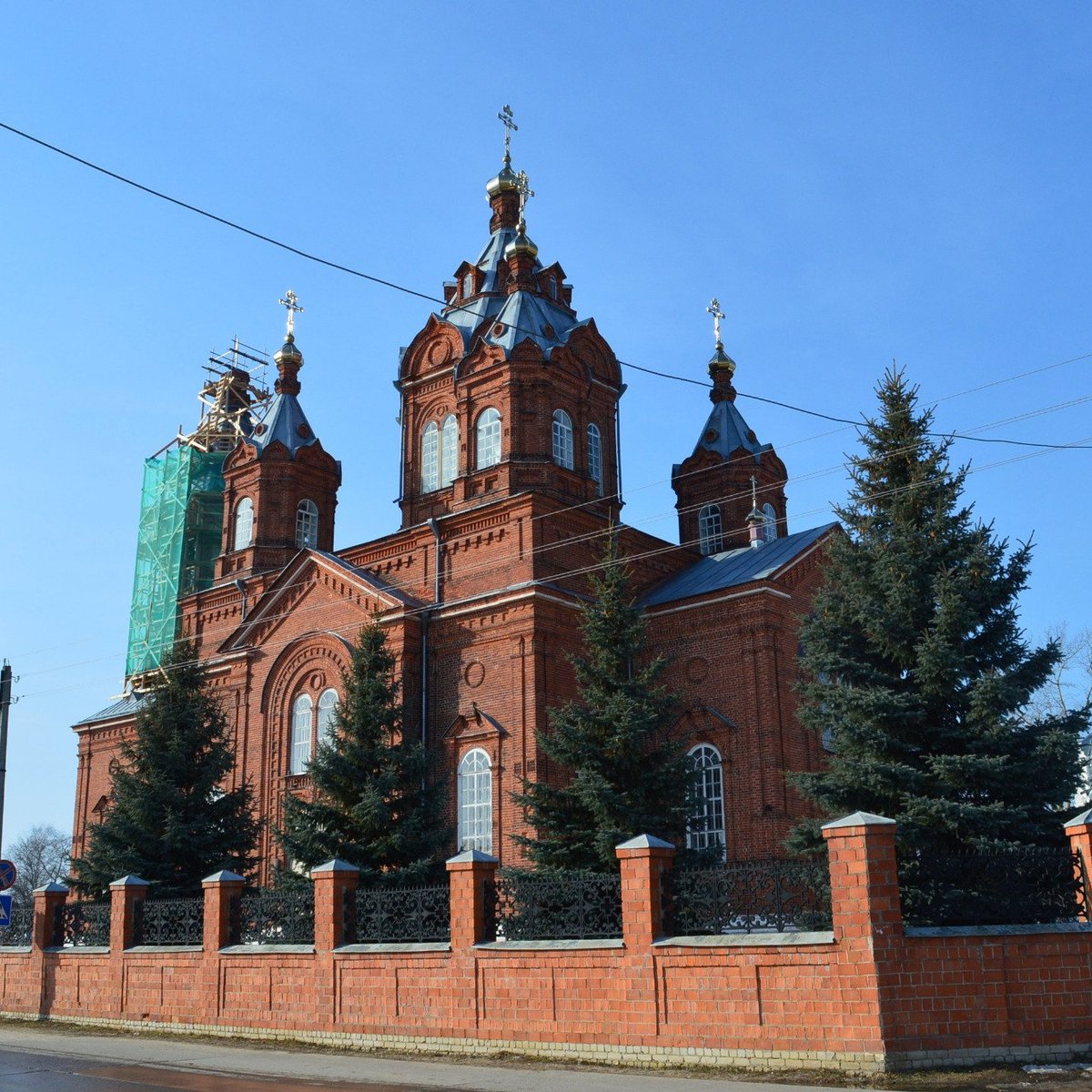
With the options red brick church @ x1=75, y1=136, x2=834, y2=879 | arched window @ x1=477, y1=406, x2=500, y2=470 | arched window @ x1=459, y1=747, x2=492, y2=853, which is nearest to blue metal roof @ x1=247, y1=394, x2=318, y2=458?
red brick church @ x1=75, y1=136, x2=834, y2=879

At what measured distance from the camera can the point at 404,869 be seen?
54.9ft

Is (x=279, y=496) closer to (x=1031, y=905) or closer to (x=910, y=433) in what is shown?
(x=910, y=433)

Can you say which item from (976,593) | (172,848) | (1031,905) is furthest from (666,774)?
(172,848)

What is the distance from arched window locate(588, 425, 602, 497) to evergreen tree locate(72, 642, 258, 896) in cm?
933

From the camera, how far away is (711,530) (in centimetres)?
2956

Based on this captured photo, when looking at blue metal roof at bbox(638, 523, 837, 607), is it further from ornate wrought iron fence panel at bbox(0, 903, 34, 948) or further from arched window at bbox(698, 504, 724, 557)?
ornate wrought iron fence panel at bbox(0, 903, 34, 948)

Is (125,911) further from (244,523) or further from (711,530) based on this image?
(711,530)

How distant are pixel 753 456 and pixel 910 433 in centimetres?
1479

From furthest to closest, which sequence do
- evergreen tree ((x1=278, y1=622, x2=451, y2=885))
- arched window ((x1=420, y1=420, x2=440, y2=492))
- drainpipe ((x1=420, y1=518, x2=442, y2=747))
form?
arched window ((x1=420, y1=420, x2=440, y2=492)), drainpipe ((x1=420, y1=518, x2=442, y2=747)), evergreen tree ((x1=278, y1=622, x2=451, y2=885))

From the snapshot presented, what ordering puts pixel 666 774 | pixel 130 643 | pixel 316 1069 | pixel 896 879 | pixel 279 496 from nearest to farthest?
1. pixel 896 879
2. pixel 316 1069
3. pixel 666 774
4. pixel 279 496
5. pixel 130 643

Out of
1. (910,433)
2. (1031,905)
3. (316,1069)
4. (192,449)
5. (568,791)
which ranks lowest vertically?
(316,1069)

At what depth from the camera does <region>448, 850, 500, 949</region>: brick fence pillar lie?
1297cm

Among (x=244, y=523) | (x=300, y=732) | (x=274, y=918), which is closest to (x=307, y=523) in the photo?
(x=244, y=523)

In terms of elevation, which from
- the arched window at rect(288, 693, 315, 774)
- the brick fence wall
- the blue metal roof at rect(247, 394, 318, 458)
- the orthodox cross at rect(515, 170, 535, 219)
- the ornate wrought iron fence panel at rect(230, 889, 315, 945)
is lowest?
the brick fence wall
